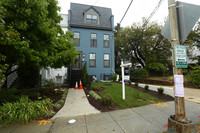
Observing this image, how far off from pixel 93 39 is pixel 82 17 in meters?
3.59

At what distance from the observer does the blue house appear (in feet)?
39.8

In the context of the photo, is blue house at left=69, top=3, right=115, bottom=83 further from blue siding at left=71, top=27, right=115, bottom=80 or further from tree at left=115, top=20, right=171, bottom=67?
tree at left=115, top=20, right=171, bottom=67

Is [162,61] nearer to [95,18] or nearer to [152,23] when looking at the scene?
[152,23]

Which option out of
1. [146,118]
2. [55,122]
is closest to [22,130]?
[55,122]

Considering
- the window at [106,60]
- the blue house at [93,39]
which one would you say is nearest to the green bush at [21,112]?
the blue house at [93,39]

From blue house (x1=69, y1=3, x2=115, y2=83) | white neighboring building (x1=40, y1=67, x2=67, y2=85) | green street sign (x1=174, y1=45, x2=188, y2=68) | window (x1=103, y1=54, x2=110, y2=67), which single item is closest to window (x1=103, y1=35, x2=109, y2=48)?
blue house (x1=69, y1=3, x2=115, y2=83)

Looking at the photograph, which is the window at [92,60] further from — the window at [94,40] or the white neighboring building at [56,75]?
the white neighboring building at [56,75]

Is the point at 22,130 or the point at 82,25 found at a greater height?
the point at 82,25

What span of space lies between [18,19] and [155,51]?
16.4m

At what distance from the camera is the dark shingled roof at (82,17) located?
12.3 meters

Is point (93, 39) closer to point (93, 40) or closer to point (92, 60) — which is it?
point (93, 40)

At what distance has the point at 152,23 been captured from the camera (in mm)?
13906

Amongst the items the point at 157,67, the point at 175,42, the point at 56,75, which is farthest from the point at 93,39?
the point at 175,42

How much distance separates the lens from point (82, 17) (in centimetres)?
1286
